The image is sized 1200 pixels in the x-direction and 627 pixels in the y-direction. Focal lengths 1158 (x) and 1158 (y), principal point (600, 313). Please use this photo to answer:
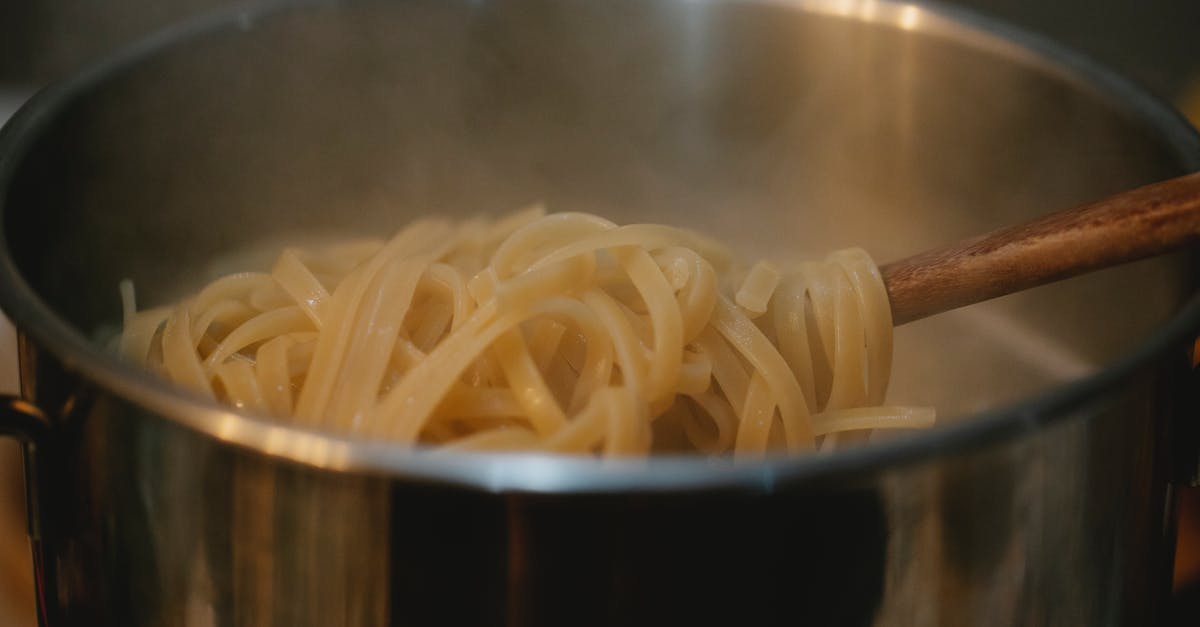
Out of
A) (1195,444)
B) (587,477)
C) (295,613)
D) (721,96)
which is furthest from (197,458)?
(721,96)

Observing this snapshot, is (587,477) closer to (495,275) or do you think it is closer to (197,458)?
(197,458)

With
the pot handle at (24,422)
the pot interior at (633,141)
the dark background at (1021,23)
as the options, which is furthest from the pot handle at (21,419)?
the dark background at (1021,23)

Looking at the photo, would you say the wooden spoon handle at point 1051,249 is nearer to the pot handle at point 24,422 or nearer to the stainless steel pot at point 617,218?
the stainless steel pot at point 617,218

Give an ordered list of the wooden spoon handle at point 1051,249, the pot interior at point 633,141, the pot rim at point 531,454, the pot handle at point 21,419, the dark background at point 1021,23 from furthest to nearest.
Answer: the dark background at point 1021,23 → the pot interior at point 633,141 → the wooden spoon handle at point 1051,249 → the pot handle at point 21,419 → the pot rim at point 531,454

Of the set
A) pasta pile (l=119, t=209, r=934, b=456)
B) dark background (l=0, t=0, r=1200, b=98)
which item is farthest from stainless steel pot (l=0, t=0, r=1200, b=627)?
dark background (l=0, t=0, r=1200, b=98)

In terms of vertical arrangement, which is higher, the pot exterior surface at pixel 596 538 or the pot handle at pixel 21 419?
the pot handle at pixel 21 419

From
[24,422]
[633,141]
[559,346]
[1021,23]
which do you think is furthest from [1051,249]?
[1021,23]

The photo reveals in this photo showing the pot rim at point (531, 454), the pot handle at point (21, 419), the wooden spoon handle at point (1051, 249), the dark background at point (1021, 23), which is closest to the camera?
the pot rim at point (531, 454)
